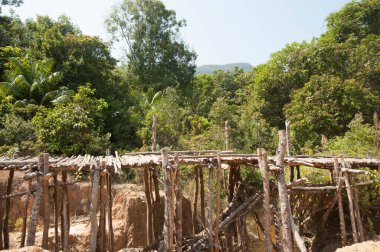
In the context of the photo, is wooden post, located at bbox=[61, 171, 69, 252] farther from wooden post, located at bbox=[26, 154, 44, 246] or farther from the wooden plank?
wooden post, located at bbox=[26, 154, 44, 246]

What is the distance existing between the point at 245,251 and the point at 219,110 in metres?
10.6

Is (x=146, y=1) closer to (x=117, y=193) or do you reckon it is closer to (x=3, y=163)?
(x=117, y=193)

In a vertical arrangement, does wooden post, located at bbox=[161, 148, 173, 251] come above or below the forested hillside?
below

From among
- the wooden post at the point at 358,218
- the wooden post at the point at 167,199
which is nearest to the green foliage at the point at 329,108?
the wooden post at the point at 358,218

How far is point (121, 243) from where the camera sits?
1077cm

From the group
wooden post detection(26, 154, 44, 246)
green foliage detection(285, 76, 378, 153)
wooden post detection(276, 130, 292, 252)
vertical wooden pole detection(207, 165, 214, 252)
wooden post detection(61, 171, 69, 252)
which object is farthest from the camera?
green foliage detection(285, 76, 378, 153)

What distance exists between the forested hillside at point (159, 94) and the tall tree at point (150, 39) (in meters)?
Result: 0.07

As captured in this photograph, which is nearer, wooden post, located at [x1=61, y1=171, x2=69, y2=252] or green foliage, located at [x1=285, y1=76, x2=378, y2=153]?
wooden post, located at [x1=61, y1=171, x2=69, y2=252]

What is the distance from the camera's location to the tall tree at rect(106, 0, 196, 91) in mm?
21984

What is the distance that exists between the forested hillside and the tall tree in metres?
0.07

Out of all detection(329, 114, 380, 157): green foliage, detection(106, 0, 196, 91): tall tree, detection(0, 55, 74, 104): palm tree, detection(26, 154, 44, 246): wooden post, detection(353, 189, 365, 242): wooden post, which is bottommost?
detection(353, 189, 365, 242): wooden post

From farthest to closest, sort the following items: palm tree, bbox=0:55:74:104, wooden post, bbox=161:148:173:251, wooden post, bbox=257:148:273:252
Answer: palm tree, bbox=0:55:74:104, wooden post, bbox=257:148:273:252, wooden post, bbox=161:148:173:251

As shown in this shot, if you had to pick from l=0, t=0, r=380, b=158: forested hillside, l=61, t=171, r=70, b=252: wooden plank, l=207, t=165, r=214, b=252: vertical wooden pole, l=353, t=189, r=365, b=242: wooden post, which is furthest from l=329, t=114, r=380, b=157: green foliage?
l=61, t=171, r=70, b=252: wooden plank

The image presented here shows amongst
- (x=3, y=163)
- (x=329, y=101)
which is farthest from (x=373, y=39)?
(x=3, y=163)
